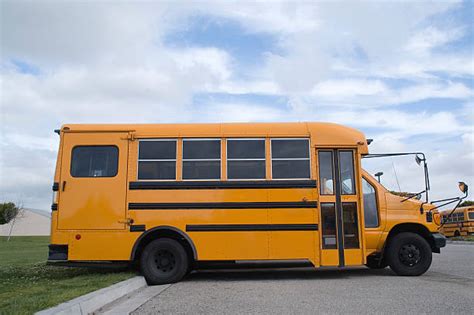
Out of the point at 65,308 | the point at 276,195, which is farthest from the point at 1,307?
the point at 276,195

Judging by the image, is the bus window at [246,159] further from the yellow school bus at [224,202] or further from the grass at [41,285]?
the grass at [41,285]

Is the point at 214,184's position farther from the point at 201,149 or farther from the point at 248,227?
the point at 248,227

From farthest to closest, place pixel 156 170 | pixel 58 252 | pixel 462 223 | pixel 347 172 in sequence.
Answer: pixel 462 223, pixel 347 172, pixel 156 170, pixel 58 252

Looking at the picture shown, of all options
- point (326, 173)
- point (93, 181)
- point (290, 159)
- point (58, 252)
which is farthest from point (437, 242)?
point (58, 252)

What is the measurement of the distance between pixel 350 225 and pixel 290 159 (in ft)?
6.23

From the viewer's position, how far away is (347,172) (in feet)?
30.0

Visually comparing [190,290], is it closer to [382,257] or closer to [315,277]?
[315,277]

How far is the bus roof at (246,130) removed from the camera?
8.98m

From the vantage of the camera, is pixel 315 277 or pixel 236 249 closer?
pixel 236 249

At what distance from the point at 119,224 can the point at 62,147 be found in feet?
6.82

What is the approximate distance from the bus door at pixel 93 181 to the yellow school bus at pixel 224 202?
0.07ft

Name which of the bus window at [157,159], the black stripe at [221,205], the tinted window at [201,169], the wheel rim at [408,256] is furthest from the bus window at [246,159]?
the wheel rim at [408,256]

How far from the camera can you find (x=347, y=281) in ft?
27.8

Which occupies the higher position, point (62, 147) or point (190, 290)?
point (62, 147)
